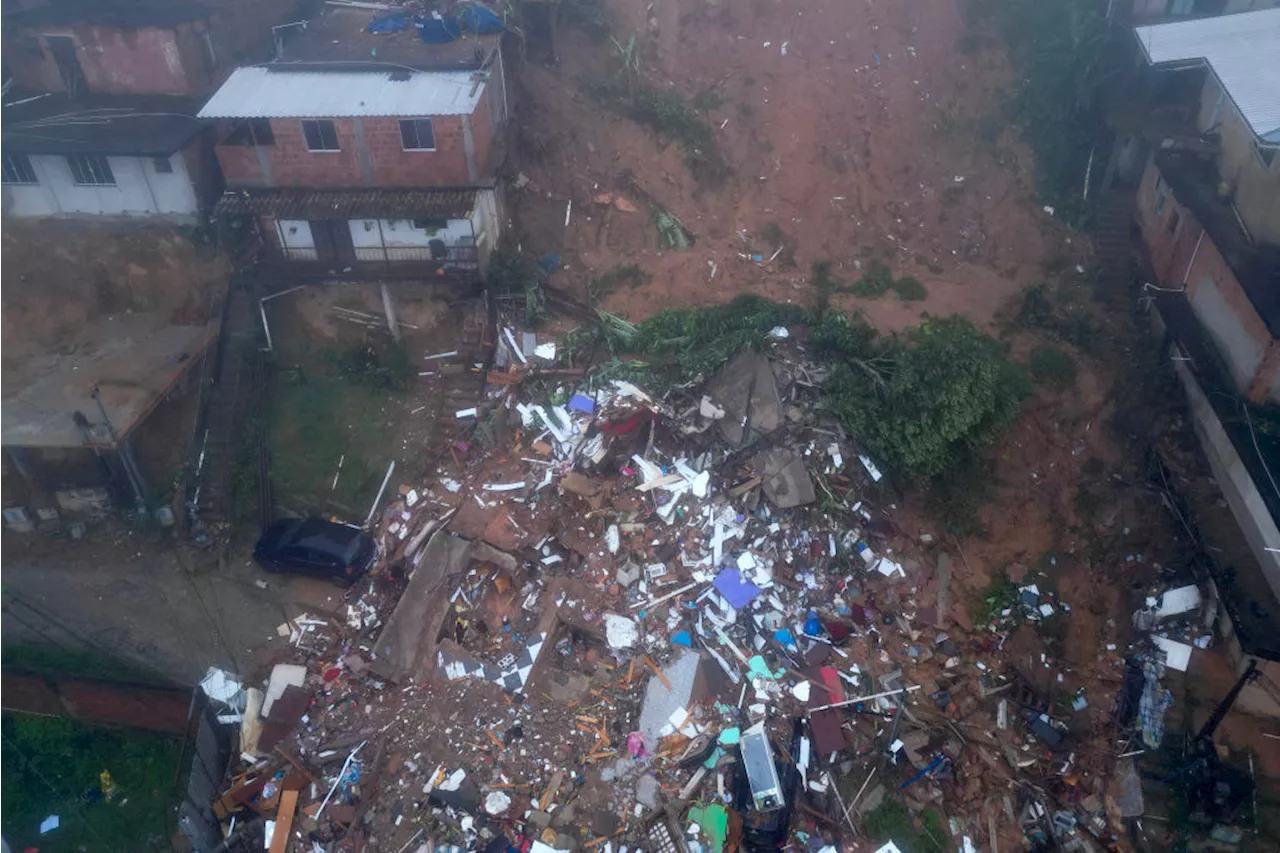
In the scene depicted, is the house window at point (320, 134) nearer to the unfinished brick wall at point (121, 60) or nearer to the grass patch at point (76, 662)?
the unfinished brick wall at point (121, 60)

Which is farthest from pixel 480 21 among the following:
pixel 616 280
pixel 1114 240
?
pixel 1114 240

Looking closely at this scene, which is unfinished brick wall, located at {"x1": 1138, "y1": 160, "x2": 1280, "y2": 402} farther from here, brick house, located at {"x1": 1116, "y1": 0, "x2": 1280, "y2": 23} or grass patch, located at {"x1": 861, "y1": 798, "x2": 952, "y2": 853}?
grass patch, located at {"x1": 861, "y1": 798, "x2": 952, "y2": 853}

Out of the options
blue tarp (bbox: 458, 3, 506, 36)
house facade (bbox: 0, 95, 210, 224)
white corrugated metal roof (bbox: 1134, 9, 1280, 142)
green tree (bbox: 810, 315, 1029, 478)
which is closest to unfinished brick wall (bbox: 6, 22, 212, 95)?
house facade (bbox: 0, 95, 210, 224)

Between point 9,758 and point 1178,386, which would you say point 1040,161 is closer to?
point 1178,386

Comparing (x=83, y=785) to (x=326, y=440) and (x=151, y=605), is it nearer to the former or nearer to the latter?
(x=151, y=605)

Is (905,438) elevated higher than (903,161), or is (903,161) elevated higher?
(903,161)

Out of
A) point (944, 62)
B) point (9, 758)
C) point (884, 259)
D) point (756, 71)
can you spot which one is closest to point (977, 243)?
point (884, 259)
